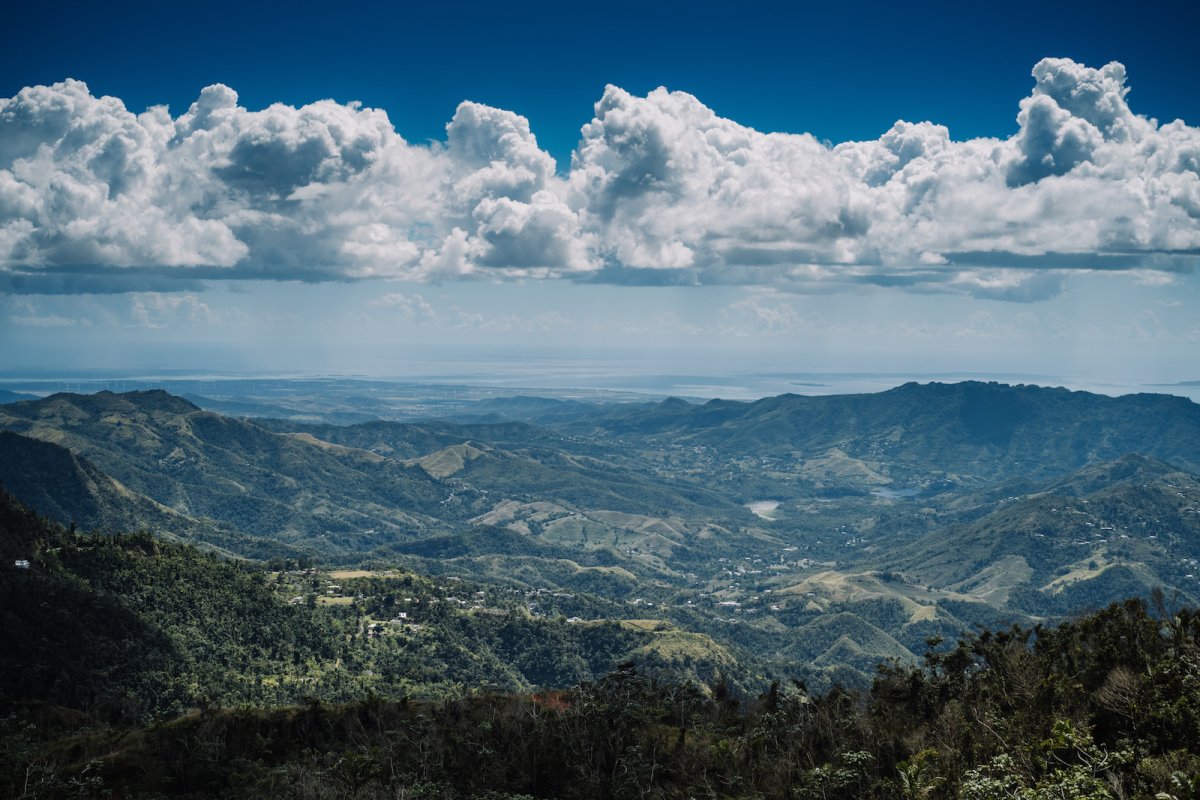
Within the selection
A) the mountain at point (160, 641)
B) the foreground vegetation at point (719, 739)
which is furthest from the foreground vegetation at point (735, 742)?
the mountain at point (160, 641)

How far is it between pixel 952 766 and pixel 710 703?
49697 millimetres

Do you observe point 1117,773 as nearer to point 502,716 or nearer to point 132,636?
point 502,716

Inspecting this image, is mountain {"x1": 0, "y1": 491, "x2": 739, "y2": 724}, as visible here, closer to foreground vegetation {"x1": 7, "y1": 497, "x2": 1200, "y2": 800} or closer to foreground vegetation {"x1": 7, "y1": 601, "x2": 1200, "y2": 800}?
foreground vegetation {"x1": 7, "y1": 497, "x2": 1200, "y2": 800}

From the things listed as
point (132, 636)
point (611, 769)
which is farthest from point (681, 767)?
point (132, 636)

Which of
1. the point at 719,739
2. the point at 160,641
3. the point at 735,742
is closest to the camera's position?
the point at 735,742

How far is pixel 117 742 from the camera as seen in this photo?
6638 cm

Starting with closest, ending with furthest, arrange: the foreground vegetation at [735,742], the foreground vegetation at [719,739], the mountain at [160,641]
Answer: the foreground vegetation at [719,739]
the foreground vegetation at [735,742]
the mountain at [160,641]

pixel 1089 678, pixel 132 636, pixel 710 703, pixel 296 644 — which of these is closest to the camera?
pixel 1089 678

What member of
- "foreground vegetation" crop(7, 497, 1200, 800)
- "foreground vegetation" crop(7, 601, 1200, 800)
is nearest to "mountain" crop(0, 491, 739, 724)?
"foreground vegetation" crop(7, 497, 1200, 800)

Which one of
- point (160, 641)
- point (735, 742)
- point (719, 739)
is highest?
point (735, 742)

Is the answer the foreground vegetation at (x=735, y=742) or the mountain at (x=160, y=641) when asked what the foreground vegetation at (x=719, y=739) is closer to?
the foreground vegetation at (x=735, y=742)

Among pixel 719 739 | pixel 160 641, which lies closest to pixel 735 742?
pixel 719 739

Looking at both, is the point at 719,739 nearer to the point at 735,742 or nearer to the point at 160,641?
the point at 735,742

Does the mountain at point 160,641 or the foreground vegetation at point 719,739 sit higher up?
the foreground vegetation at point 719,739
